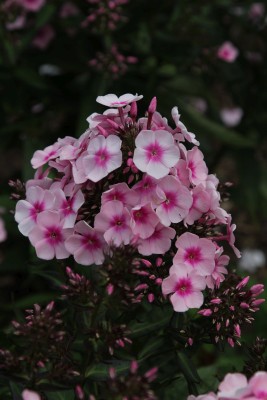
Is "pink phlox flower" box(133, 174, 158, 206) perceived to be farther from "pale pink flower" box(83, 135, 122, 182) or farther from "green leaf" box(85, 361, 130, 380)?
"green leaf" box(85, 361, 130, 380)

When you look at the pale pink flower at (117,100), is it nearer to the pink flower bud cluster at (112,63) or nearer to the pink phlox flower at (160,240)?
the pink phlox flower at (160,240)

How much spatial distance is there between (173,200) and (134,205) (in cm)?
9

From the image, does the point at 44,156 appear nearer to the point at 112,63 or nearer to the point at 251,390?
the point at 251,390

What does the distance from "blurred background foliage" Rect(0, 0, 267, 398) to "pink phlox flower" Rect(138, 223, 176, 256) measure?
1.21m

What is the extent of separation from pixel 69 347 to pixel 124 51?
6.07 feet

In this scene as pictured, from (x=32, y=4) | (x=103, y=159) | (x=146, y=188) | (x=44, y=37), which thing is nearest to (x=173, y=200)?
(x=146, y=188)

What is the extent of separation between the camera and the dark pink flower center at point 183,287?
60.7 inches

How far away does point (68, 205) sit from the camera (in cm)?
159

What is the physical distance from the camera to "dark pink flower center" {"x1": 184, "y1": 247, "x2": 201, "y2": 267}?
1.57 metres

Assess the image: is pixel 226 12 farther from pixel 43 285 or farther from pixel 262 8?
pixel 43 285

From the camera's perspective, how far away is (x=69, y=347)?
1560 mm

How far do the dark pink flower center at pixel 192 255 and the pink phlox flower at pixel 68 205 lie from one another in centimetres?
26

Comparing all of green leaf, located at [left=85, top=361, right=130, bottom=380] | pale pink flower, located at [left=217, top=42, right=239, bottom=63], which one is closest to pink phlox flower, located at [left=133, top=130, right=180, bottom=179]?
green leaf, located at [left=85, top=361, right=130, bottom=380]

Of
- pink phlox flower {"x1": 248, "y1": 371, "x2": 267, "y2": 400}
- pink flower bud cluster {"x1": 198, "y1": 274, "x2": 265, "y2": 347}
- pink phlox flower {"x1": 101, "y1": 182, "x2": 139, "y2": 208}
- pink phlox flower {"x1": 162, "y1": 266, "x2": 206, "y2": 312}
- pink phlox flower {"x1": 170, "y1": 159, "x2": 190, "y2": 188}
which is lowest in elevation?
pink flower bud cluster {"x1": 198, "y1": 274, "x2": 265, "y2": 347}
